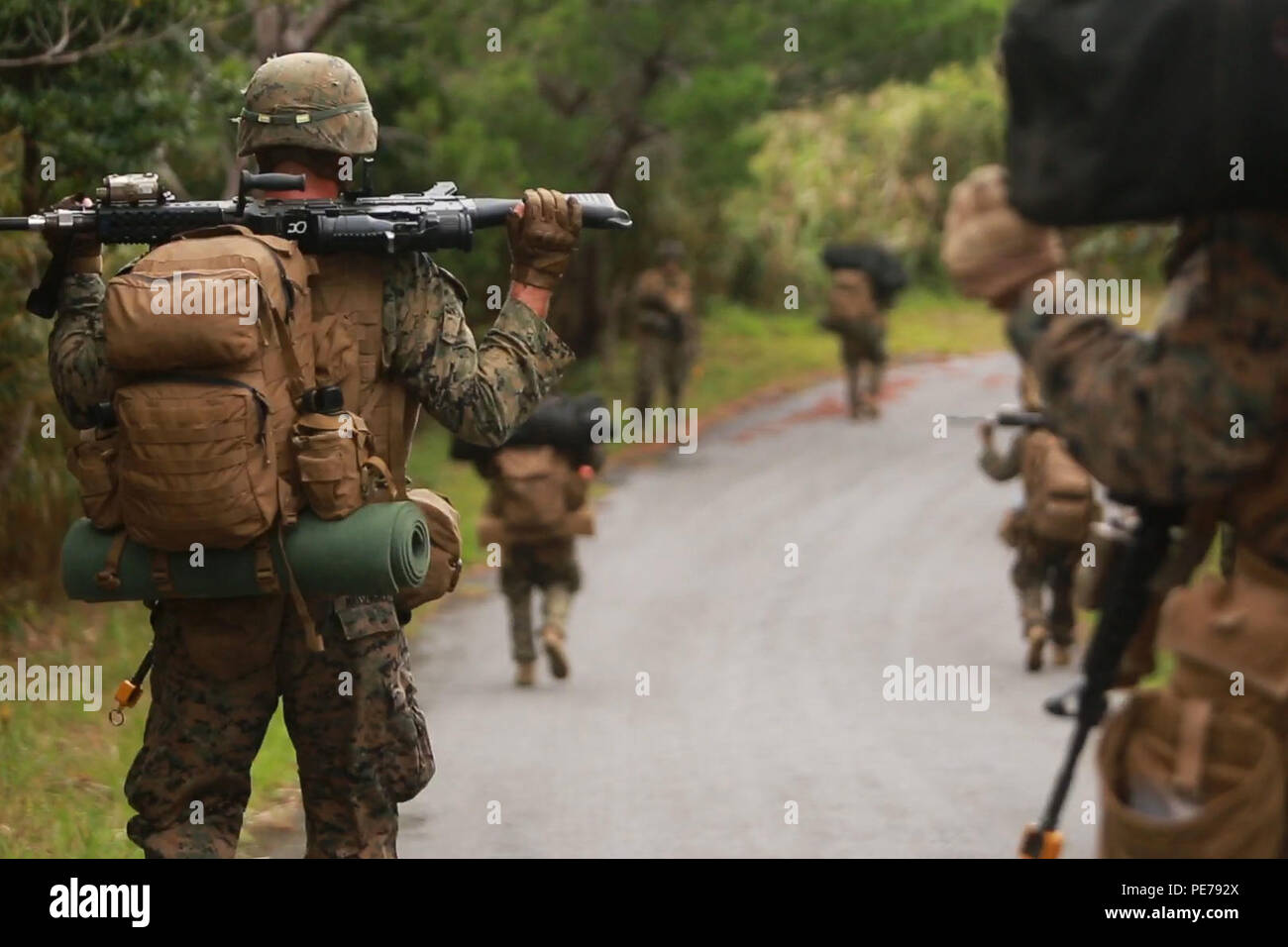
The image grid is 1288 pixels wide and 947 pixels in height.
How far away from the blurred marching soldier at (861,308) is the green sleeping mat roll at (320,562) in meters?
18.9

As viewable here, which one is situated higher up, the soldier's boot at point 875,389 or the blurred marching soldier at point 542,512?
the soldier's boot at point 875,389

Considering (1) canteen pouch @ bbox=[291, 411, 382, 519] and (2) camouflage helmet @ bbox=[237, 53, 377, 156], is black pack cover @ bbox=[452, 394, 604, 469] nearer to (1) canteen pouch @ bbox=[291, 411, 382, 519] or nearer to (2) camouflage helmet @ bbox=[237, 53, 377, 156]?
(2) camouflage helmet @ bbox=[237, 53, 377, 156]

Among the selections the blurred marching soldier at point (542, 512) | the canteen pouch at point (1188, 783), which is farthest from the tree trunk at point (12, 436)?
the canteen pouch at point (1188, 783)

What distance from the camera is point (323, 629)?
568cm

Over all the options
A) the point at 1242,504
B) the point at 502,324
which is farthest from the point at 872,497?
the point at 1242,504

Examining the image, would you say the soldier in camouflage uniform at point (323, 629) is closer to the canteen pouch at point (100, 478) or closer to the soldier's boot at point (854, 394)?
the canteen pouch at point (100, 478)

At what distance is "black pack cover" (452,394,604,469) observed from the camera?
11602 millimetres

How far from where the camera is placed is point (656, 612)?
1459cm

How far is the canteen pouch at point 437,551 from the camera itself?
237 inches

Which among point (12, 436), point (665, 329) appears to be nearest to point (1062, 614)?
point (12, 436)

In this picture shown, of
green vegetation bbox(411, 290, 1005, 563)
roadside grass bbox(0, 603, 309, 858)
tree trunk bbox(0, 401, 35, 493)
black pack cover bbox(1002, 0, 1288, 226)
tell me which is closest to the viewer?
black pack cover bbox(1002, 0, 1288, 226)

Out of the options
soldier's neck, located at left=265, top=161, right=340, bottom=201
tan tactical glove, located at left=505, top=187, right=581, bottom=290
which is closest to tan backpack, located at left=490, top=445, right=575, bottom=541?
soldier's neck, located at left=265, top=161, right=340, bottom=201

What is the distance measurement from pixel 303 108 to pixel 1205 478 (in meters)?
2.64

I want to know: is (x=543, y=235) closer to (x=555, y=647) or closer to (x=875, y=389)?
(x=555, y=647)
